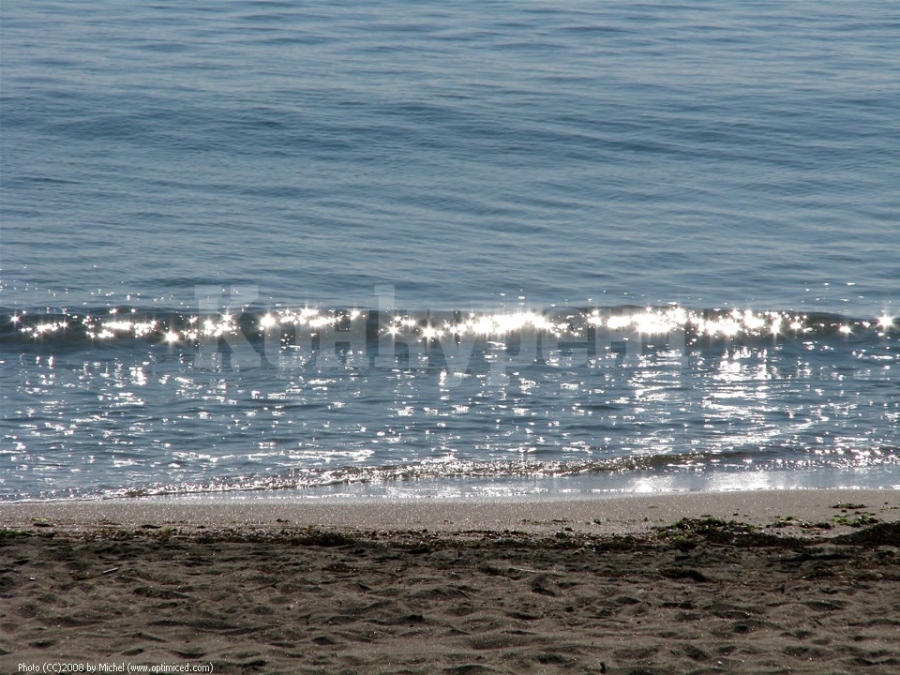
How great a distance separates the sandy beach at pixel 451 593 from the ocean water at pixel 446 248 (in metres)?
1.31

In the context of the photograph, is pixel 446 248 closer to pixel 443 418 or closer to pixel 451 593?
pixel 443 418

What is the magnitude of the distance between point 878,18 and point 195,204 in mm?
23639

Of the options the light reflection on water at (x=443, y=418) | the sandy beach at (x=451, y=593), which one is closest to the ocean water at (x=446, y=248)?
the light reflection on water at (x=443, y=418)

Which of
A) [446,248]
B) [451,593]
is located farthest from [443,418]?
[446,248]

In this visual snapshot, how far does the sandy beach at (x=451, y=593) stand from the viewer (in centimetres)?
397

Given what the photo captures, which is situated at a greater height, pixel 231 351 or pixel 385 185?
pixel 385 185

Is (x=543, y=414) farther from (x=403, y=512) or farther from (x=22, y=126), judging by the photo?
(x=22, y=126)

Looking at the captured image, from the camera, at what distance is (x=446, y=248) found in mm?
15836

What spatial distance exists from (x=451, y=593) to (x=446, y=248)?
11.5m

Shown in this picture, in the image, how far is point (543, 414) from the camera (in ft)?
30.0

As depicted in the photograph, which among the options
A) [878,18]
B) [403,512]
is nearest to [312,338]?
[403,512]

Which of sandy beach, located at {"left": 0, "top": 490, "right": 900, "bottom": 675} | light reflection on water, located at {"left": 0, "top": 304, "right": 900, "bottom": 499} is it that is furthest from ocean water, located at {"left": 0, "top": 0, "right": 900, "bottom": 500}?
sandy beach, located at {"left": 0, "top": 490, "right": 900, "bottom": 675}

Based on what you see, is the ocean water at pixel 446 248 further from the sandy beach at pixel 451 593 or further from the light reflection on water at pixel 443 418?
the sandy beach at pixel 451 593

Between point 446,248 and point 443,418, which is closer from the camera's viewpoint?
point 443,418
